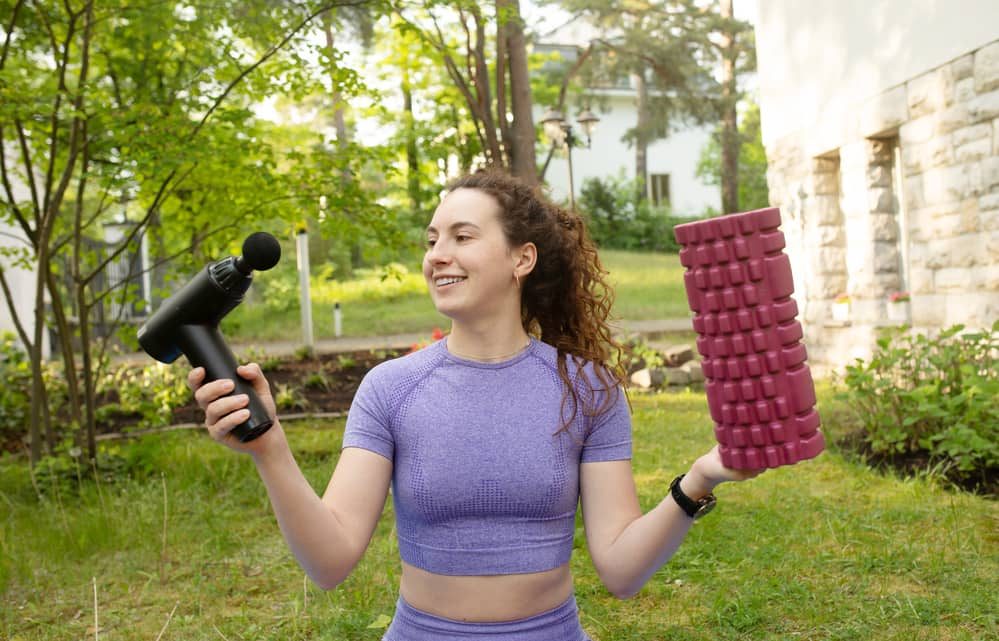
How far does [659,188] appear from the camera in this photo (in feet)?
105

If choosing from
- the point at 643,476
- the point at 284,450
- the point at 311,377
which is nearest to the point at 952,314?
the point at 643,476

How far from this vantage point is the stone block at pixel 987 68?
6426mm

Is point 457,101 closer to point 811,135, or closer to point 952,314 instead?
point 811,135

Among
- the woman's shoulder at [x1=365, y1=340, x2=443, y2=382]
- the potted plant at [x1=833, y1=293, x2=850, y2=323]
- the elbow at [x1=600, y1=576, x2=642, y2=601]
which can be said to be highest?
the woman's shoulder at [x1=365, y1=340, x2=443, y2=382]

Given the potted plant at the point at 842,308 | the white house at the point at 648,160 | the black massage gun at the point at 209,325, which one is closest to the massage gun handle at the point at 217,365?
the black massage gun at the point at 209,325

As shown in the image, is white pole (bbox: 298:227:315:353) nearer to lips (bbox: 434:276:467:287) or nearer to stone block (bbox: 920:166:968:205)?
stone block (bbox: 920:166:968:205)

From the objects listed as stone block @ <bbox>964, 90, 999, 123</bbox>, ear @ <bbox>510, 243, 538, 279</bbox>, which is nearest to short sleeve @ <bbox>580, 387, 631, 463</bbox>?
ear @ <bbox>510, 243, 538, 279</bbox>

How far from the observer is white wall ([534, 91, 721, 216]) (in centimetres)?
3058

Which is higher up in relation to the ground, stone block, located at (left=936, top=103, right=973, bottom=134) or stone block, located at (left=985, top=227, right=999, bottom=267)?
stone block, located at (left=936, top=103, right=973, bottom=134)

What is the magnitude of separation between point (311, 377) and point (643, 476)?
14.5 ft

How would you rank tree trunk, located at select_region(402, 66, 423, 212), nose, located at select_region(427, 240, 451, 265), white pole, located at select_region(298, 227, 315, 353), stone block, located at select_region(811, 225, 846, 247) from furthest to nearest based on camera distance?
tree trunk, located at select_region(402, 66, 423, 212), white pole, located at select_region(298, 227, 315, 353), stone block, located at select_region(811, 225, 846, 247), nose, located at select_region(427, 240, 451, 265)

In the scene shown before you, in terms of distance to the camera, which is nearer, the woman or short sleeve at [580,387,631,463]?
the woman

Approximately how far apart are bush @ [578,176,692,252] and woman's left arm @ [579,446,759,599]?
23.7m

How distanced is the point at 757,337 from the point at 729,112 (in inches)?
854
